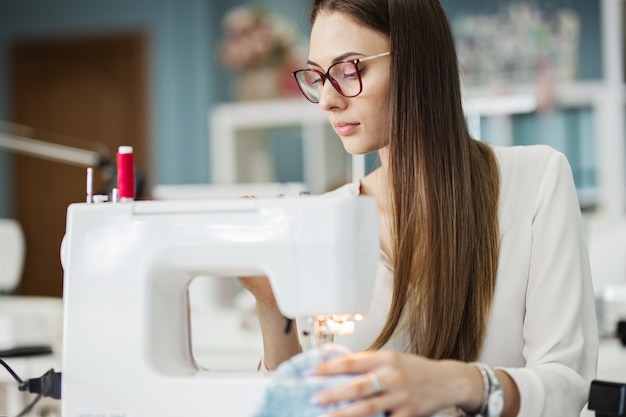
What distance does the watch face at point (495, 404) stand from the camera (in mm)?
995

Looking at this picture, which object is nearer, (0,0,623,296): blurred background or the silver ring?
the silver ring

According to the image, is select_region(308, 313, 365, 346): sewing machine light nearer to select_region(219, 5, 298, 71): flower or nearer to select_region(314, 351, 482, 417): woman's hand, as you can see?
select_region(314, 351, 482, 417): woman's hand

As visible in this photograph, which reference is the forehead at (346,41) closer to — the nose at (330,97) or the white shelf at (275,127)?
→ the nose at (330,97)

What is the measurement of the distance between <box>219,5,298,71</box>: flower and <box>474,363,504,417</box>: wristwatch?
132 inches

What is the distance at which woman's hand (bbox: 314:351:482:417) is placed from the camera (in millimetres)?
901

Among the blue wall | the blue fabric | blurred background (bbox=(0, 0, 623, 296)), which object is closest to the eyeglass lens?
the blue fabric

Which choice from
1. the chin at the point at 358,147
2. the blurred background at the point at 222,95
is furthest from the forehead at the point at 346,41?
the blurred background at the point at 222,95

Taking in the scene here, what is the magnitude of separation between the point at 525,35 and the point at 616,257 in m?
2.00

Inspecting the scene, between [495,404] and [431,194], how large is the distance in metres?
0.31

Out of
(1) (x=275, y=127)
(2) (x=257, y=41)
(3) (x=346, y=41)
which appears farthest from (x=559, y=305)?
(1) (x=275, y=127)

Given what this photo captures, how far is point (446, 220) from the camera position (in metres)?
1.20

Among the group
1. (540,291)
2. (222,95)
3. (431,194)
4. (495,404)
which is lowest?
(495,404)

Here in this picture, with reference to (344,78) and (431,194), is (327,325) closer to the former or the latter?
(431,194)

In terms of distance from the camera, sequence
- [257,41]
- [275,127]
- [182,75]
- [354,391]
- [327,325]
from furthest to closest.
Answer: [182,75] → [275,127] → [257,41] → [327,325] → [354,391]
